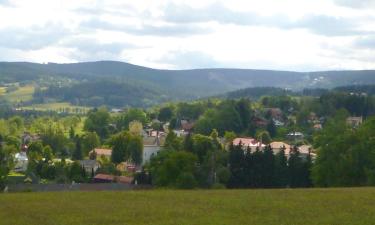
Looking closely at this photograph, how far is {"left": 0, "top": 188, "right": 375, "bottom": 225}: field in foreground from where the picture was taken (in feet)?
80.8

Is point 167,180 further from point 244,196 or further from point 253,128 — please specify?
point 253,128

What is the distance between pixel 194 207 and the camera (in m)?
28.1

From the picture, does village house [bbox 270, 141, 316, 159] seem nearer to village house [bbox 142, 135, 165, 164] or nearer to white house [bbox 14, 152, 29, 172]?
village house [bbox 142, 135, 165, 164]

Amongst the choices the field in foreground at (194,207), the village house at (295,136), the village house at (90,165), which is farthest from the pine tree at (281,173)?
the village house at (295,136)

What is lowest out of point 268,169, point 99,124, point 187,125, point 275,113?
point 99,124

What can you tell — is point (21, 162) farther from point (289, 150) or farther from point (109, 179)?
point (289, 150)

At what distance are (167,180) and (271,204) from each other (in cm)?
2873

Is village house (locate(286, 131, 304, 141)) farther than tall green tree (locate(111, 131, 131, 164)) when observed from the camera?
Yes

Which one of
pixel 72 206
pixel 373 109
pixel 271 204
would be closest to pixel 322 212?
pixel 271 204

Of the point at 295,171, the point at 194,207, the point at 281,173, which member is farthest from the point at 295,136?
the point at 194,207

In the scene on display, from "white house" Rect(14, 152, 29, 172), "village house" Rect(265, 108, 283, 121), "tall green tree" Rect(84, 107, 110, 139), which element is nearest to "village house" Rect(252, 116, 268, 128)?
"village house" Rect(265, 108, 283, 121)

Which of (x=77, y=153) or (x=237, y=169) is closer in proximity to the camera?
(x=237, y=169)

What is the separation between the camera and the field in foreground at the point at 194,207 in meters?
24.6

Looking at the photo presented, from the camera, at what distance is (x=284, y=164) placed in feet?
208
